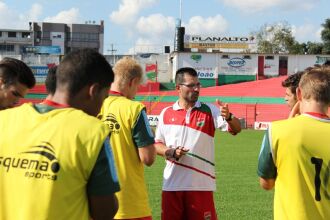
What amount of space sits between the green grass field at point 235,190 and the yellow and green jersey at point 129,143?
341cm

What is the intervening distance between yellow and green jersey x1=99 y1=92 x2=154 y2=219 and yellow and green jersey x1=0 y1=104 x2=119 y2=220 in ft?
5.37

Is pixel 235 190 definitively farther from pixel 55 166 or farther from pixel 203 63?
pixel 203 63

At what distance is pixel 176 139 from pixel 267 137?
6.99 ft

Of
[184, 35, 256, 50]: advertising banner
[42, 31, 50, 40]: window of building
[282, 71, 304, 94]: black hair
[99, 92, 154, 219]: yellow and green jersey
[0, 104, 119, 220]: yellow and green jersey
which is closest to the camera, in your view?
[0, 104, 119, 220]: yellow and green jersey

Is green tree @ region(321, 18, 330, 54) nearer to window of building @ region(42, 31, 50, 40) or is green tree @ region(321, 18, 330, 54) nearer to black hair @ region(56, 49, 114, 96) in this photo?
window of building @ region(42, 31, 50, 40)

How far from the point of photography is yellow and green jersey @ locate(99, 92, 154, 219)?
409 cm

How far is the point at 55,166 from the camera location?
7.76 ft

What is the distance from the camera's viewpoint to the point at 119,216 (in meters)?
4.24

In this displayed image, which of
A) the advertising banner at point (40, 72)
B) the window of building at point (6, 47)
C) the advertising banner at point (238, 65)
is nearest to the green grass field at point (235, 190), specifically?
the advertising banner at point (238, 65)

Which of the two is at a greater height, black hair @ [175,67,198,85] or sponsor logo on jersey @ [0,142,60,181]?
black hair @ [175,67,198,85]

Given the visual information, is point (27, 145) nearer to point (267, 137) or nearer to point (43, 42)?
point (267, 137)

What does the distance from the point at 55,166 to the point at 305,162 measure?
1628 mm

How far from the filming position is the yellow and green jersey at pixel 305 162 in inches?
126

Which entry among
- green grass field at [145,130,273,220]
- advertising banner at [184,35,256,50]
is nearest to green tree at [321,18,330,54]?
advertising banner at [184,35,256,50]
